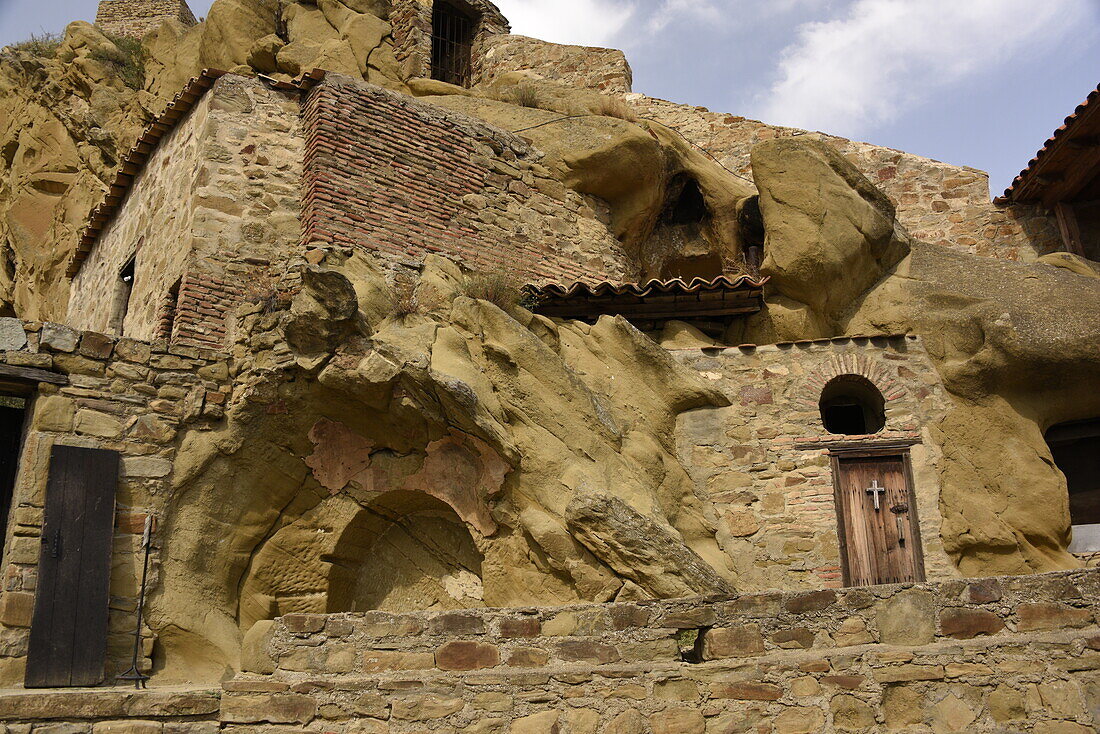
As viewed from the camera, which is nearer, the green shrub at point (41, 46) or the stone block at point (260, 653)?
the stone block at point (260, 653)

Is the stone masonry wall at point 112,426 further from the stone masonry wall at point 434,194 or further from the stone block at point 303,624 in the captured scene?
the stone masonry wall at point 434,194

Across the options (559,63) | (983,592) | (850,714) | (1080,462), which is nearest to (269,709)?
(850,714)

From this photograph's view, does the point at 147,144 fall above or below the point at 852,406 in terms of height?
above

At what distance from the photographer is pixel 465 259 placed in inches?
453

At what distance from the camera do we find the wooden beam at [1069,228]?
13.5 meters

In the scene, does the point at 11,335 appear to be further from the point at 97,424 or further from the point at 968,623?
the point at 968,623

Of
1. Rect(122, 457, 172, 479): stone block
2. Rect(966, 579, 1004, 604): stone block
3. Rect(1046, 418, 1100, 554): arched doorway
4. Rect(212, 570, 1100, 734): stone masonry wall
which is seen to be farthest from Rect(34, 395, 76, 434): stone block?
Rect(1046, 418, 1100, 554): arched doorway

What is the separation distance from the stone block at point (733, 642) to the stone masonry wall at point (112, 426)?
14.3 feet

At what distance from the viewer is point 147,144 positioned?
12.2 metres

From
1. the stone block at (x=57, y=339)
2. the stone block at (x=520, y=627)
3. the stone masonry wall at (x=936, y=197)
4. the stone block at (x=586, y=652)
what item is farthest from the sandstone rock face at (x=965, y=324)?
the stone block at (x=57, y=339)

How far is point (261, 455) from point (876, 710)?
5342mm

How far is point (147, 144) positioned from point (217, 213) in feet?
8.42

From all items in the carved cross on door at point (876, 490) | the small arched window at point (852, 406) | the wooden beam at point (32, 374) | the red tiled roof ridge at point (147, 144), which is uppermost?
the red tiled roof ridge at point (147, 144)

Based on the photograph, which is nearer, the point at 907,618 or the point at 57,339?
the point at 907,618
